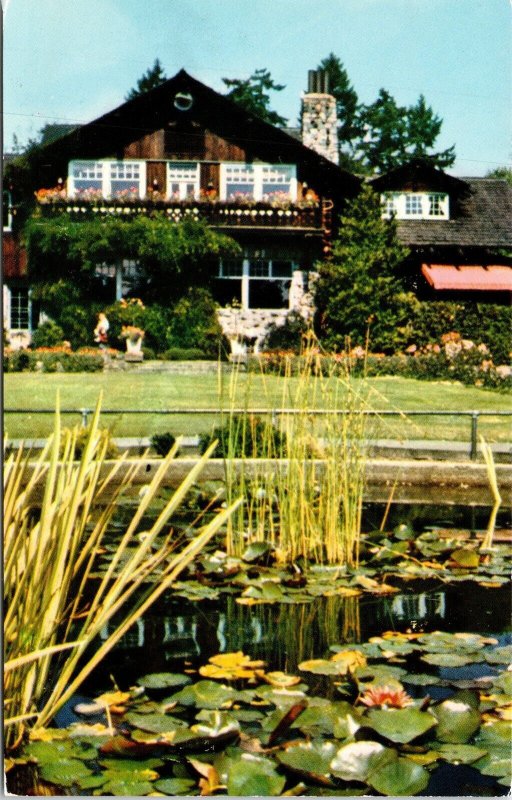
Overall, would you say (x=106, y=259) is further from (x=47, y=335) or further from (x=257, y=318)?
(x=257, y=318)

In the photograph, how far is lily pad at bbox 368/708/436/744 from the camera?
2.15 m

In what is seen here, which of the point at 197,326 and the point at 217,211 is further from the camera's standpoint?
the point at 217,211

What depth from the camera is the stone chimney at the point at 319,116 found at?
3.32 metres

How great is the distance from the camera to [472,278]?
4.20 metres

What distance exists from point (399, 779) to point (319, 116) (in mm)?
2903

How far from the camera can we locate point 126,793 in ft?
6.41

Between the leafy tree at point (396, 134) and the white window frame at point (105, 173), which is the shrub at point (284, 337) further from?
the white window frame at point (105, 173)

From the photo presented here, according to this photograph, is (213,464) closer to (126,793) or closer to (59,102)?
(59,102)

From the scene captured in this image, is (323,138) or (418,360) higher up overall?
(323,138)

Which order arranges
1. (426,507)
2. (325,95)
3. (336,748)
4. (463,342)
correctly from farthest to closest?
(426,507), (463,342), (325,95), (336,748)

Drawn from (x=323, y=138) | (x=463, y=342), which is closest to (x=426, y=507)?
(x=463, y=342)

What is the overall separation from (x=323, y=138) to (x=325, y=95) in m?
0.83

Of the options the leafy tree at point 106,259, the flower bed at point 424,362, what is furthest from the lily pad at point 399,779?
the leafy tree at point 106,259

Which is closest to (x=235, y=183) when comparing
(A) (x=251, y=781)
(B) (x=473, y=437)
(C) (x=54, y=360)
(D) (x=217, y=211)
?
(D) (x=217, y=211)
